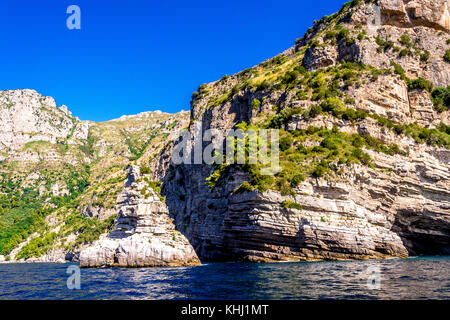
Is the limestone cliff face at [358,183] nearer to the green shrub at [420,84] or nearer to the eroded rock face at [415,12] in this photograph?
the eroded rock face at [415,12]

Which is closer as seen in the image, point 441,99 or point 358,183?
point 358,183

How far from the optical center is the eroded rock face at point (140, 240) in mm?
37094

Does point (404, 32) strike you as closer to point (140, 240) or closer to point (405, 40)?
point (405, 40)

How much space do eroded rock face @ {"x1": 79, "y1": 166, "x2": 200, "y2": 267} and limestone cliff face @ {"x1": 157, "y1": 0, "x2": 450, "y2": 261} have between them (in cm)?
697

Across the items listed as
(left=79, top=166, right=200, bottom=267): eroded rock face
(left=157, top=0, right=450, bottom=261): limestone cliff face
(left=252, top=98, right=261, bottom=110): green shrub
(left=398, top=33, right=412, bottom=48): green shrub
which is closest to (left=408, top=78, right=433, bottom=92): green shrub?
(left=157, top=0, right=450, bottom=261): limestone cliff face

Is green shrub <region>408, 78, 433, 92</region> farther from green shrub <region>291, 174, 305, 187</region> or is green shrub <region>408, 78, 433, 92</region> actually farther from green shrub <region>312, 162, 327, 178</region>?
green shrub <region>291, 174, 305, 187</region>

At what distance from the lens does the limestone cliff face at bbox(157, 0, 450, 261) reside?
118ft

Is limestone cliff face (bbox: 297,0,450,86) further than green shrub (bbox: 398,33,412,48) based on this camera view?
No

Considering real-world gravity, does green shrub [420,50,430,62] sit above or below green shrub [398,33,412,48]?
below

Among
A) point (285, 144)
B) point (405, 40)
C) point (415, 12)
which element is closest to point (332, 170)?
point (285, 144)

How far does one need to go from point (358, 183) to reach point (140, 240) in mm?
26363

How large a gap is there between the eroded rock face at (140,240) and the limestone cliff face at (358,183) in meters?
6.97

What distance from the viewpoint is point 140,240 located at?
3775cm

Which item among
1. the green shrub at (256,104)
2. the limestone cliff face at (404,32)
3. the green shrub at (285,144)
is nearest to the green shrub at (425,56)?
the limestone cliff face at (404,32)
